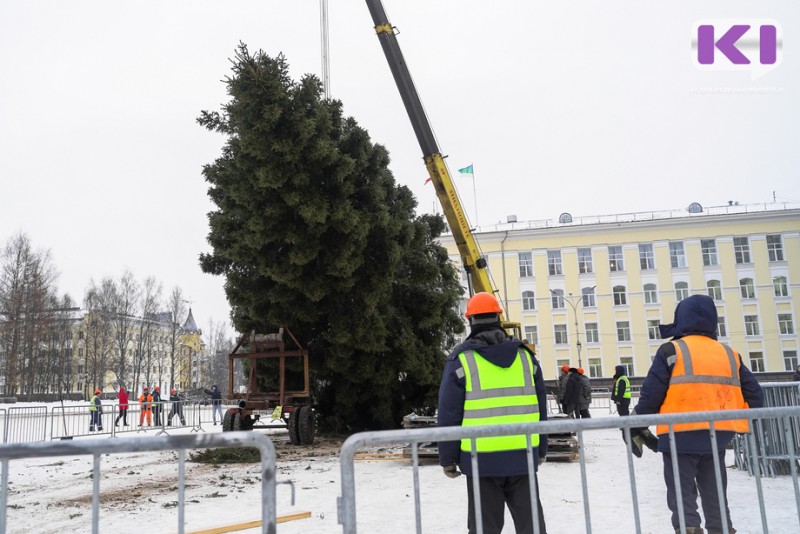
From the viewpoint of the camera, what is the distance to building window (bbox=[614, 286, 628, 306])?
52219mm

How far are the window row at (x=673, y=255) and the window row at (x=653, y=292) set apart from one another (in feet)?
5.30

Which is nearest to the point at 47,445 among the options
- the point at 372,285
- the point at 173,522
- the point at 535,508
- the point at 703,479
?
the point at 535,508

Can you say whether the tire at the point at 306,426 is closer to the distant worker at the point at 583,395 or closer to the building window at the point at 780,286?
the distant worker at the point at 583,395

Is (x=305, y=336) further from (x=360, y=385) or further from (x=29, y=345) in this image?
(x=29, y=345)

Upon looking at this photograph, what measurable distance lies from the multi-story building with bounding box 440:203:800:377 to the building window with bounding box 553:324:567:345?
86 millimetres

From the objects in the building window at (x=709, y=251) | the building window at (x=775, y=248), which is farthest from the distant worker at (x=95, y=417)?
the building window at (x=775, y=248)

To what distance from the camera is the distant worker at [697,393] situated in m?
4.58

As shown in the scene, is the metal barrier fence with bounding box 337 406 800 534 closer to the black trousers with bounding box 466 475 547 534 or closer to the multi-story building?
the black trousers with bounding box 466 475 547 534

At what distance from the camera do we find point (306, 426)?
52.2 feet

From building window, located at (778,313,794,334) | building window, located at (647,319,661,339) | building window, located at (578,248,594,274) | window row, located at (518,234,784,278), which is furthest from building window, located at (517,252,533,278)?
building window, located at (778,313,794,334)

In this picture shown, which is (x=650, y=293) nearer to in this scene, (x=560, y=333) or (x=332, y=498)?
(x=560, y=333)

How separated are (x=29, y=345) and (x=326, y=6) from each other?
42346 mm

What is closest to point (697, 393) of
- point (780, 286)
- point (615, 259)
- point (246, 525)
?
point (246, 525)

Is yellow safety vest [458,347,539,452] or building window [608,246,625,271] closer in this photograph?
yellow safety vest [458,347,539,452]
